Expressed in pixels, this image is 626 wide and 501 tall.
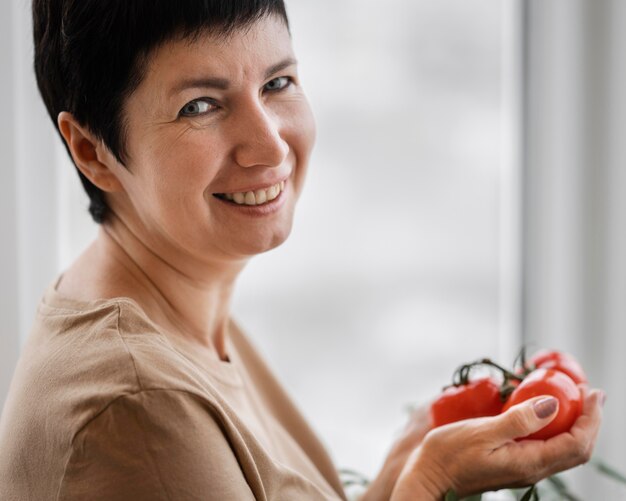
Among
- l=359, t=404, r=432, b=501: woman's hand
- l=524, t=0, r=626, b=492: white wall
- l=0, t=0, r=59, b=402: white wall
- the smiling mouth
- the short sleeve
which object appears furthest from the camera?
l=524, t=0, r=626, b=492: white wall

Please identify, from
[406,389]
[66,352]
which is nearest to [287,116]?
[66,352]

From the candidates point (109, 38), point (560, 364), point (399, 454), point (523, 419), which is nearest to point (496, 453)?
point (523, 419)

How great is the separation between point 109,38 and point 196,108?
0.12m

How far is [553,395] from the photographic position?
3.34 feet

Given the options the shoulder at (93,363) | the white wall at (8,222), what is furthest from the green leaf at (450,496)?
the white wall at (8,222)

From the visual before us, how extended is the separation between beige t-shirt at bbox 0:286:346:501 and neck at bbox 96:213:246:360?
0.07 meters

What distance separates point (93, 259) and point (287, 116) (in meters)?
0.32

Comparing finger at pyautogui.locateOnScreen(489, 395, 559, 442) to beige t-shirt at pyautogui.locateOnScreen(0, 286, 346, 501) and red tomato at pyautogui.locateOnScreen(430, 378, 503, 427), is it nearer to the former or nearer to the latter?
red tomato at pyautogui.locateOnScreen(430, 378, 503, 427)

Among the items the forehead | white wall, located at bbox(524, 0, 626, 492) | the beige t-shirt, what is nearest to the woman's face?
the forehead

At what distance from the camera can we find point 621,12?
1.67 metres

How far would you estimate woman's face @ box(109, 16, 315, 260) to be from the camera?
95cm

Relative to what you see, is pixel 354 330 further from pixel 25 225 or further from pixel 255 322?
pixel 25 225

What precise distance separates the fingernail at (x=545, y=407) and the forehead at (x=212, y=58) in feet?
1.68

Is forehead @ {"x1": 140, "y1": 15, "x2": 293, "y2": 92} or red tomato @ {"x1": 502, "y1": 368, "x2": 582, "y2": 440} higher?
forehead @ {"x1": 140, "y1": 15, "x2": 293, "y2": 92}
